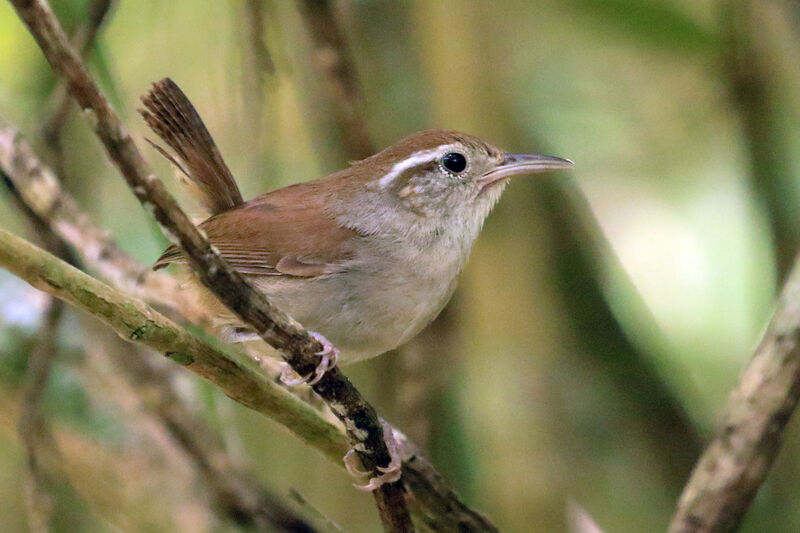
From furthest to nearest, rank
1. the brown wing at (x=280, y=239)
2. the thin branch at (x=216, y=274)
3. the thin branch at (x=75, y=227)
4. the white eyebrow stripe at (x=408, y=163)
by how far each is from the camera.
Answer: the white eyebrow stripe at (x=408, y=163) < the thin branch at (x=75, y=227) < the brown wing at (x=280, y=239) < the thin branch at (x=216, y=274)

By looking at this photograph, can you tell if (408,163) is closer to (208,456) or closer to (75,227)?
(75,227)

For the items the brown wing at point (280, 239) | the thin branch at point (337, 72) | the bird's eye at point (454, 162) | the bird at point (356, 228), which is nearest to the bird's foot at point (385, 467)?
the bird at point (356, 228)

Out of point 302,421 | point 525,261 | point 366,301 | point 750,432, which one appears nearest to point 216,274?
point 302,421

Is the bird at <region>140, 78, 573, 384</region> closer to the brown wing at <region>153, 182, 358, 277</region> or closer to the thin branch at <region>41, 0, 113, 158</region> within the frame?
the brown wing at <region>153, 182, 358, 277</region>

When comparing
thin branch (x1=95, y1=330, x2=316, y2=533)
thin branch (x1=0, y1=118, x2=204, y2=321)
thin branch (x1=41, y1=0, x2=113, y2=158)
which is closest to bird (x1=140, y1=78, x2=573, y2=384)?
thin branch (x1=0, y1=118, x2=204, y2=321)

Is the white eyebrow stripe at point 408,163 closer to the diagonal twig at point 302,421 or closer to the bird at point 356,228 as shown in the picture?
the bird at point 356,228

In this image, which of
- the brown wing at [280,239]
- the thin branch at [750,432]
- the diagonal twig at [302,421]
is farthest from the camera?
the brown wing at [280,239]

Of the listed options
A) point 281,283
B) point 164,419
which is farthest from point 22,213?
point 281,283
